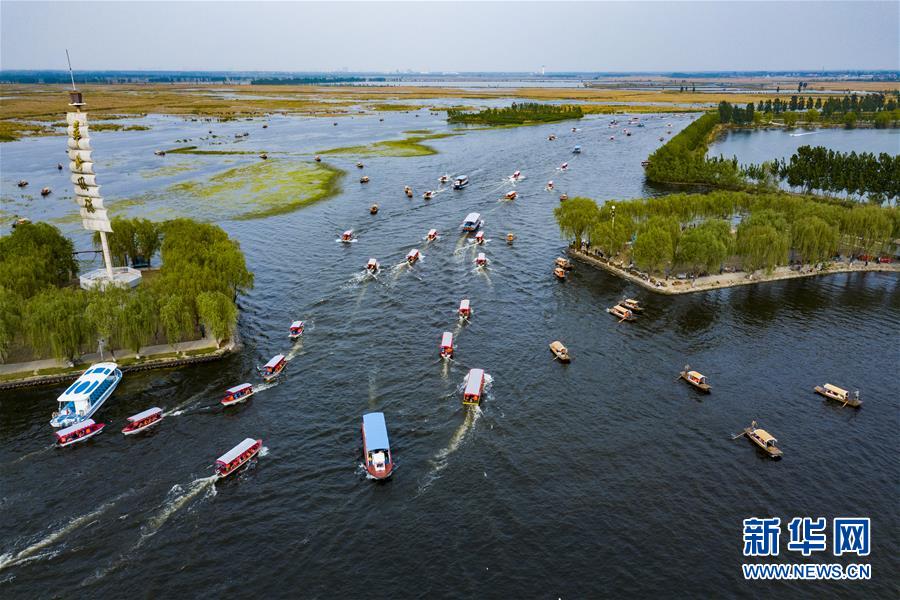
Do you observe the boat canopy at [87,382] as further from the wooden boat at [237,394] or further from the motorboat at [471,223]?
the motorboat at [471,223]

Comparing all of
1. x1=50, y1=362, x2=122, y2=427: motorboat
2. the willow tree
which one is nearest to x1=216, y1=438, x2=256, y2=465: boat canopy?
x1=50, y1=362, x2=122, y2=427: motorboat

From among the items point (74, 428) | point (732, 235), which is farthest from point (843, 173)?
point (74, 428)

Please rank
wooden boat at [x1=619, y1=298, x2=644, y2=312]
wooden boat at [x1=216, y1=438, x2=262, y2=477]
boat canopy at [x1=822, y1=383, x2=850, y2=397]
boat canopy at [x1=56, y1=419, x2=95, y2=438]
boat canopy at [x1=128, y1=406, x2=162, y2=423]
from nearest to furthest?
wooden boat at [x1=216, y1=438, x2=262, y2=477]
boat canopy at [x1=56, y1=419, x2=95, y2=438]
boat canopy at [x1=128, y1=406, x2=162, y2=423]
boat canopy at [x1=822, y1=383, x2=850, y2=397]
wooden boat at [x1=619, y1=298, x2=644, y2=312]

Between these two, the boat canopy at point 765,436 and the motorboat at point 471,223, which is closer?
the boat canopy at point 765,436

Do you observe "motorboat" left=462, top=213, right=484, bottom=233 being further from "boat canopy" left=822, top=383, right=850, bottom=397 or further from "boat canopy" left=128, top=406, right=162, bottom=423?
"boat canopy" left=128, top=406, right=162, bottom=423

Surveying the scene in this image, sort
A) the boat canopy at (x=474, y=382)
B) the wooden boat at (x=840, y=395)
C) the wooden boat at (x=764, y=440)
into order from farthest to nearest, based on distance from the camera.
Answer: the boat canopy at (x=474, y=382)
the wooden boat at (x=840, y=395)
the wooden boat at (x=764, y=440)

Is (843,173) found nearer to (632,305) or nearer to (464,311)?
(632,305)

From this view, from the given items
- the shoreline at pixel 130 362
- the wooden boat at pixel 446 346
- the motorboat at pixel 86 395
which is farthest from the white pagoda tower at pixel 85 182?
the wooden boat at pixel 446 346
